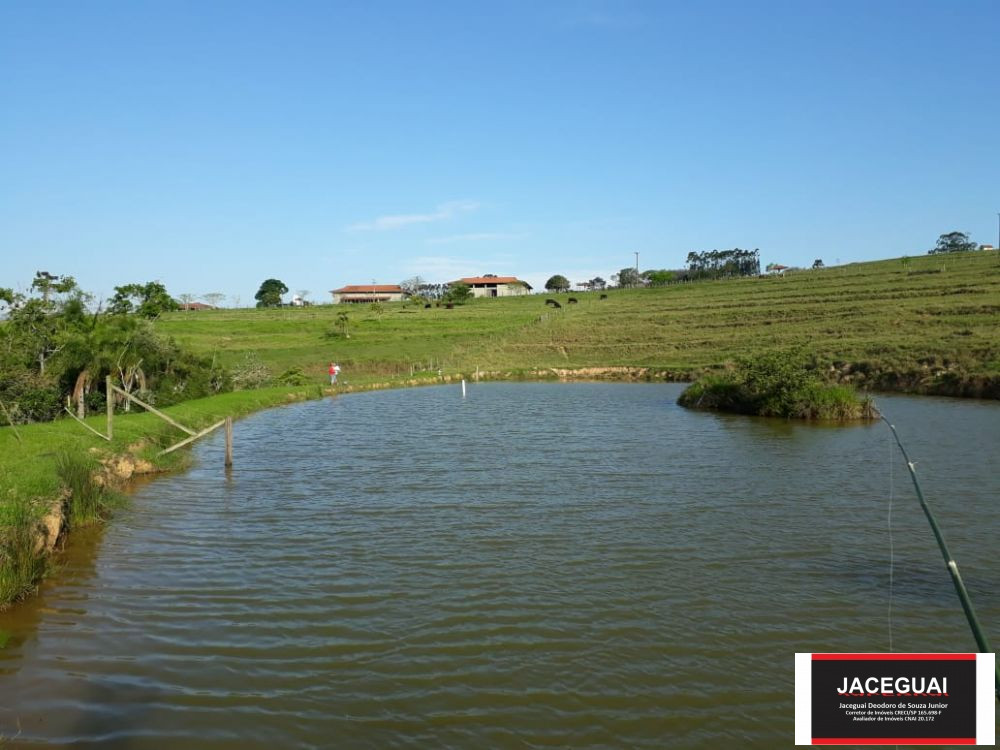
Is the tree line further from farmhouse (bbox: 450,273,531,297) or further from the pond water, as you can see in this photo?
farmhouse (bbox: 450,273,531,297)

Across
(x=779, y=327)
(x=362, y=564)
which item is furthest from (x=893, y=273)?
(x=362, y=564)

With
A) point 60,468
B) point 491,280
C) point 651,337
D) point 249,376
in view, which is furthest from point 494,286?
point 60,468

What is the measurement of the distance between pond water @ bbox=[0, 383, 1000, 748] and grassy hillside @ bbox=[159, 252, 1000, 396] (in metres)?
28.1

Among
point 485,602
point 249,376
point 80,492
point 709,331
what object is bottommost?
point 485,602

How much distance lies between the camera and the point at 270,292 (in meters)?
158

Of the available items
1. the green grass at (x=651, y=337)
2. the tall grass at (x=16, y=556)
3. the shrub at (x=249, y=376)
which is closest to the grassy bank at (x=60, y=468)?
the tall grass at (x=16, y=556)

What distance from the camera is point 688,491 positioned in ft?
55.8

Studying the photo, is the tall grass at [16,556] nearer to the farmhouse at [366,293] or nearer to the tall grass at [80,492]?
the tall grass at [80,492]

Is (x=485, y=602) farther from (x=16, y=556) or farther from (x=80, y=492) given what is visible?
(x=80, y=492)

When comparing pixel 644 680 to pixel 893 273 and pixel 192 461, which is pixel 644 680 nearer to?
pixel 192 461

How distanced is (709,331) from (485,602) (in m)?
61.5

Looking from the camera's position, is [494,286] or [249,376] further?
[494,286]

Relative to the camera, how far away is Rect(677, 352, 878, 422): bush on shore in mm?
29422

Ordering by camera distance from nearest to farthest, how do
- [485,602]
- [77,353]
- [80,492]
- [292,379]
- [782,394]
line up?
[485,602], [80,492], [77,353], [782,394], [292,379]
